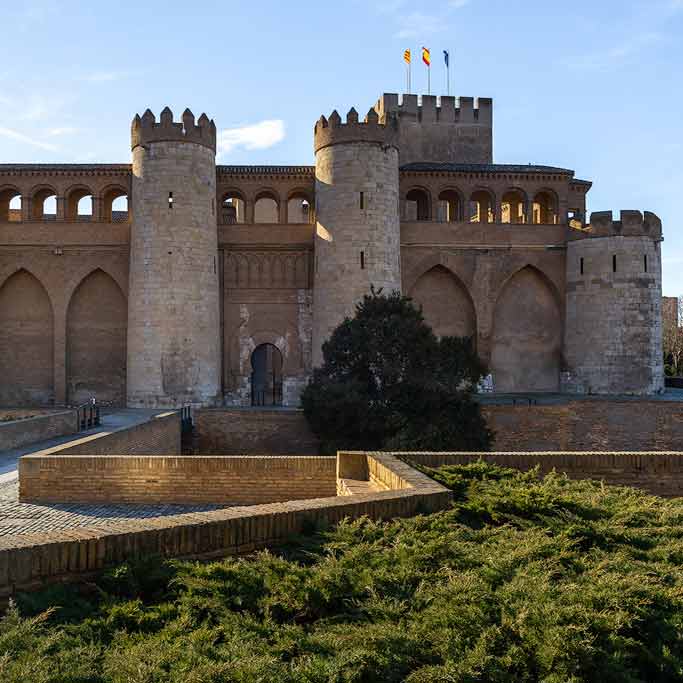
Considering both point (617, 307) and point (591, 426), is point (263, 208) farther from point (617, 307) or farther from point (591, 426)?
point (591, 426)

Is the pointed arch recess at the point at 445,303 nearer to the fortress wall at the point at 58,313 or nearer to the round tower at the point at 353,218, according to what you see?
the round tower at the point at 353,218

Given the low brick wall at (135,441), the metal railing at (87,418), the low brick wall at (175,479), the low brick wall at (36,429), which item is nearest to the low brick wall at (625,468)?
the low brick wall at (175,479)

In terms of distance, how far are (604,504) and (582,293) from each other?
1929 cm

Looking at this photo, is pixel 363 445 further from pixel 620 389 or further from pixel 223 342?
pixel 620 389

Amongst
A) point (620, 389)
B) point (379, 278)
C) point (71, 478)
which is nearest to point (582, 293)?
point (620, 389)

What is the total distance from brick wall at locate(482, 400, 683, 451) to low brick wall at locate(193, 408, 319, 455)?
5.04m

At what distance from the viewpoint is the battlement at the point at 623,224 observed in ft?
80.2

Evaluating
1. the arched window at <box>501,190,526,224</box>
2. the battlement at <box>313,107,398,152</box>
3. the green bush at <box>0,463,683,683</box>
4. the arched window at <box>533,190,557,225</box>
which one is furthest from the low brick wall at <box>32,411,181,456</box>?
the arched window at <box>533,190,557,225</box>

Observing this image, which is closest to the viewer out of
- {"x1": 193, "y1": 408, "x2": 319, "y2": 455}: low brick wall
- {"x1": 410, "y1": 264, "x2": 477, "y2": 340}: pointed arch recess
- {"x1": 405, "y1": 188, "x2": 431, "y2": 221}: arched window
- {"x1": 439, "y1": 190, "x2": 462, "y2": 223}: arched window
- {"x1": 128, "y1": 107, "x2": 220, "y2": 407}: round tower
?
{"x1": 193, "y1": 408, "x2": 319, "y2": 455}: low brick wall

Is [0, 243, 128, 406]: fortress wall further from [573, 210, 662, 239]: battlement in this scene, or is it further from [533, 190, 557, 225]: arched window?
[573, 210, 662, 239]: battlement

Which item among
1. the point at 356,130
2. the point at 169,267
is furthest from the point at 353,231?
the point at 169,267

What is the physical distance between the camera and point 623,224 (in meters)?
24.5

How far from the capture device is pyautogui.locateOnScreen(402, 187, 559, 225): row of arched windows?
1003 inches

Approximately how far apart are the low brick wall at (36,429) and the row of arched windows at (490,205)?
43.7 feet
